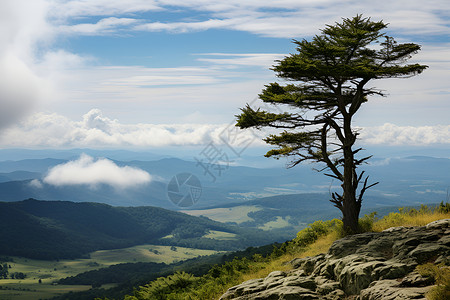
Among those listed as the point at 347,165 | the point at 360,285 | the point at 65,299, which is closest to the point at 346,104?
the point at 347,165

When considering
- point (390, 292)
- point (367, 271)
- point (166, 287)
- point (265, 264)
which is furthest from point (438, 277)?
point (166, 287)

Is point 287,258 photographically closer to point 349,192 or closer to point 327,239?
point 327,239

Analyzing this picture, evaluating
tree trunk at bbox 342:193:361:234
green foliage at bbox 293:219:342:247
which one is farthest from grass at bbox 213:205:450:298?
tree trunk at bbox 342:193:361:234

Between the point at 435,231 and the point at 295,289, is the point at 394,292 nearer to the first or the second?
the point at 295,289

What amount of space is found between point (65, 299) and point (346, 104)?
195 m

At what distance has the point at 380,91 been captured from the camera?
25500 millimetres

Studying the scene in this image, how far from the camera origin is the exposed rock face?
43.5 ft

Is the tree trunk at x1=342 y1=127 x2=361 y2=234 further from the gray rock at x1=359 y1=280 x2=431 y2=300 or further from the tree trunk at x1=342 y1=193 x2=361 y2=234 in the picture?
the gray rock at x1=359 y1=280 x2=431 y2=300

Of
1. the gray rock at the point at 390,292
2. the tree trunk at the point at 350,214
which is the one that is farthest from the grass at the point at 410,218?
the gray rock at the point at 390,292

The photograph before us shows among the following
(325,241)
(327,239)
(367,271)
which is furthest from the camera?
(327,239)

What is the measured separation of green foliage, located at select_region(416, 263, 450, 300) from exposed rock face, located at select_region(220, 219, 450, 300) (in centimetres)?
27

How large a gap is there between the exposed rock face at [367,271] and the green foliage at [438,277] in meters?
0.27

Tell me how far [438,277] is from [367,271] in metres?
2.90

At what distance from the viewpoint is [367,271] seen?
1489cm
